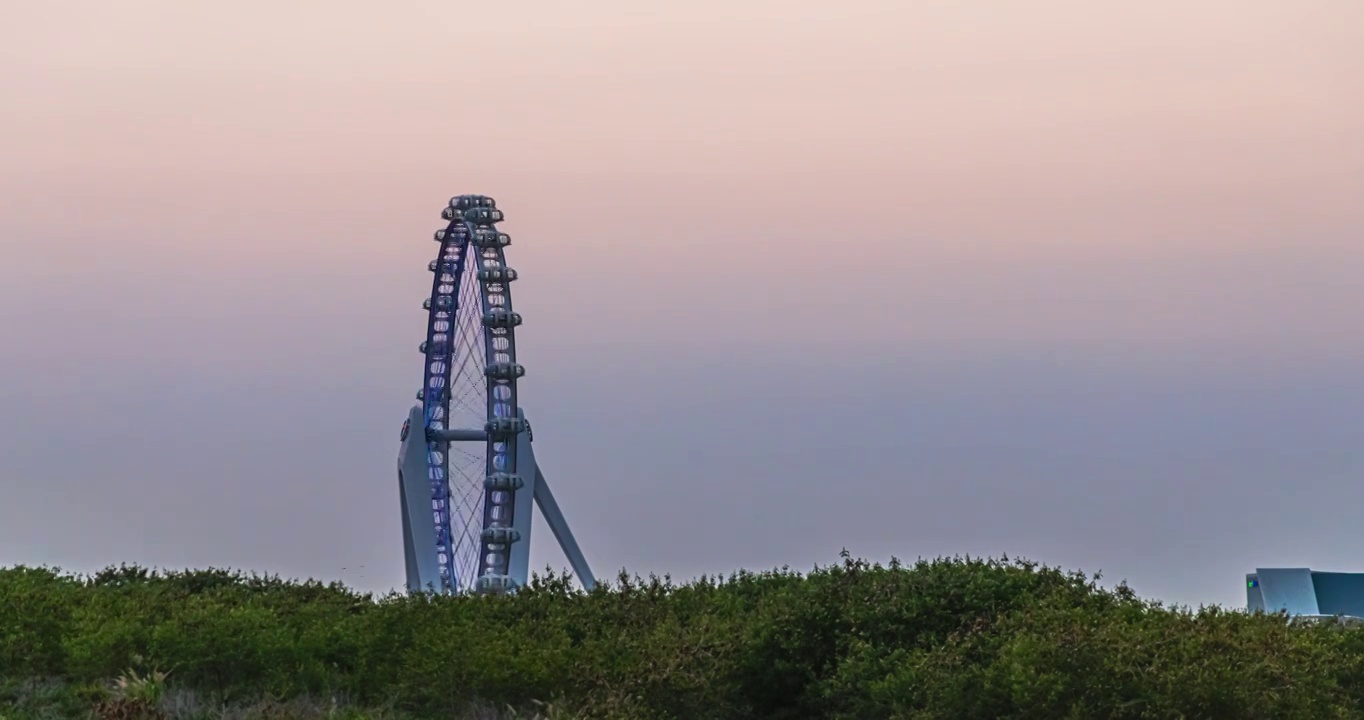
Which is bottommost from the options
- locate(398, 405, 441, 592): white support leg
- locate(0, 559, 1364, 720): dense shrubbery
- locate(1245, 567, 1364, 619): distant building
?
locate(0, 559, 1364, 720): dense shrubbery

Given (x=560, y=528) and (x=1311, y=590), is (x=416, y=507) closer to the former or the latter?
(x=560, y=528)

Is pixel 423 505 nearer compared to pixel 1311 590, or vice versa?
pixel 1311 590

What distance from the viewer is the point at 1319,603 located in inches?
998

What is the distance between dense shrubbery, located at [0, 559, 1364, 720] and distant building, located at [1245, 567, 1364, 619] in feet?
31.8

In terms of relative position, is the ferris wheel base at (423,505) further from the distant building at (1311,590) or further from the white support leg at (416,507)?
the distant building at (1311,590)

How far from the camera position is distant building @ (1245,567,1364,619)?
2488 centimetres

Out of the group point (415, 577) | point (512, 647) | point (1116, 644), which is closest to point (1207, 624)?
point (1116, 644)

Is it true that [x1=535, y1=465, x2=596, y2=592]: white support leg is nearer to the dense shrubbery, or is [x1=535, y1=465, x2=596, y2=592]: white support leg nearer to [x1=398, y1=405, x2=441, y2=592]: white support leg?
[x1=398, y1=405, x2=441, y2=592]: white support leg

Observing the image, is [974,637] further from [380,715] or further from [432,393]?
[432,393]

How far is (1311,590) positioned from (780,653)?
14136mm

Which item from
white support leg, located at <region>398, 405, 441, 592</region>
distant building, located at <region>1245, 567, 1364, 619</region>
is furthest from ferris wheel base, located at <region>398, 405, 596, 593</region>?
distant building, located at <region>1245, 567, 1364, 619</region>

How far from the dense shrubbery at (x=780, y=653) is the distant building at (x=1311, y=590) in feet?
31.8

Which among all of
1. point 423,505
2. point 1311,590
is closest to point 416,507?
point 423,505

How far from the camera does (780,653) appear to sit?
14.4 metres
